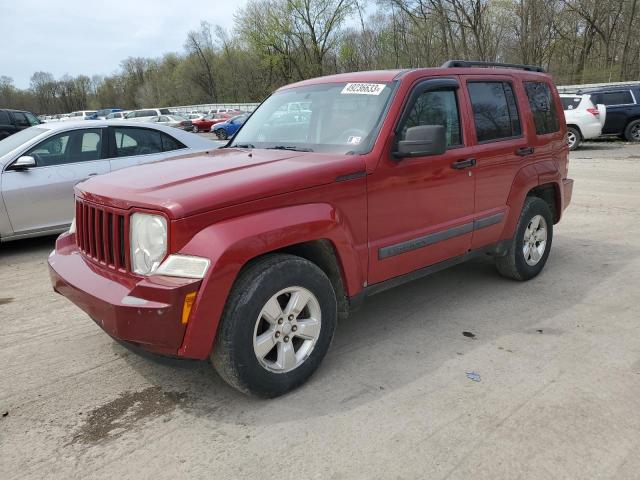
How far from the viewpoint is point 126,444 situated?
107 inches

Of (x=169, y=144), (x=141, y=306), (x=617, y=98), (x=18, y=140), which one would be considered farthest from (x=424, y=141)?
(x=617, y=98)

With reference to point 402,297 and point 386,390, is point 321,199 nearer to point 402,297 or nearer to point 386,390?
point 386,390

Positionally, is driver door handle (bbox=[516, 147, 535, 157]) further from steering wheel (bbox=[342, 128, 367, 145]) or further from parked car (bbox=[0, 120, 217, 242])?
parked car (bbox=[0, 120, 217, 242])

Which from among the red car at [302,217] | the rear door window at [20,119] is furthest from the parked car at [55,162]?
the rear door window at [20,119]

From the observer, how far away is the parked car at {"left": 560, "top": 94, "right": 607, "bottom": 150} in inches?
645

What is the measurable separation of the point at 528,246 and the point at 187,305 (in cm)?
363

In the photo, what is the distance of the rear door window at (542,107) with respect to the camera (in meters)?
4.94

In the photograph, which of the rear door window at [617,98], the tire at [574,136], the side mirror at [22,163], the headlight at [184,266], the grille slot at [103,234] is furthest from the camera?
the rear door window at [617,98]

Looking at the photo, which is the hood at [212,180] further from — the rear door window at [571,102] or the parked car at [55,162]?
the rear door window at [571,102]

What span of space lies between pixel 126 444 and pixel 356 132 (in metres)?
2.38

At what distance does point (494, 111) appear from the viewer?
4.51 metres

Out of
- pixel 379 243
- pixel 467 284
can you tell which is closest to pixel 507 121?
pixel 467 284

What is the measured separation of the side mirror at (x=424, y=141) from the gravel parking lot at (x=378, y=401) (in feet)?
4.54

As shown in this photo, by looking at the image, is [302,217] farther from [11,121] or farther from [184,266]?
[11,121]
